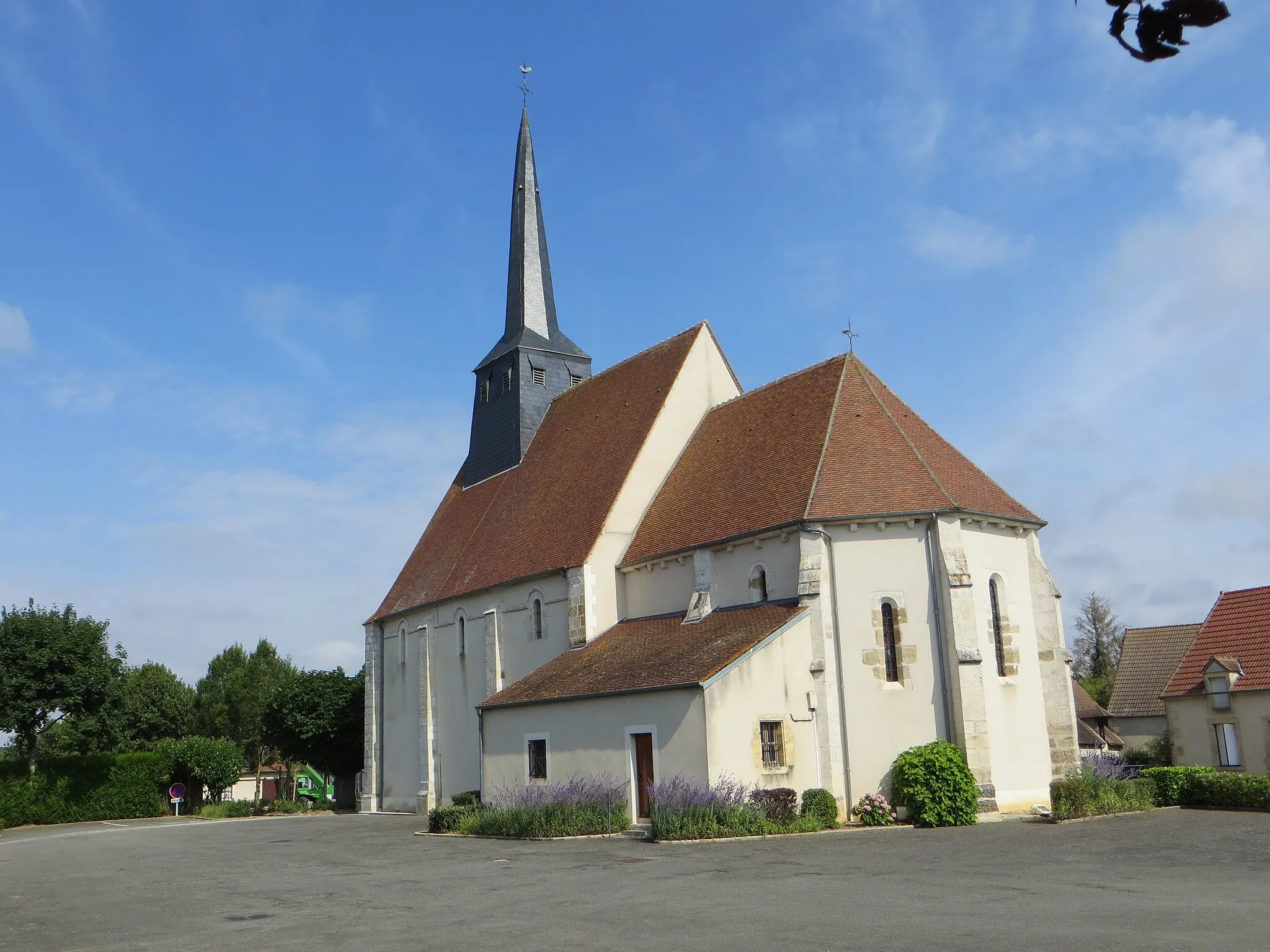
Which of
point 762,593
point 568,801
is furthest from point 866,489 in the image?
point 568,801

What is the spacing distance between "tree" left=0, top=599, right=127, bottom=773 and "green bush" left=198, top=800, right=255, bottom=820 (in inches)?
215

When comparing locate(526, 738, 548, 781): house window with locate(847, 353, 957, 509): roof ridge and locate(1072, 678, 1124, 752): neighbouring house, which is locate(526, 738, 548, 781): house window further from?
locate(1072, 678, 1124, 752): neighbouring house

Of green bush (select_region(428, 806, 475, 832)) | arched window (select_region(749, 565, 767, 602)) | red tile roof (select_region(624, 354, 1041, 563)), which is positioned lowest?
green bush (select_region(428, 806, 475, 832))

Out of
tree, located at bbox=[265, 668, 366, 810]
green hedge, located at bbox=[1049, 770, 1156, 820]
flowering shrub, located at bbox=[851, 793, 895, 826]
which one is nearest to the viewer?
green hedge, located at bbox=[1049, 770, 1156, 820]

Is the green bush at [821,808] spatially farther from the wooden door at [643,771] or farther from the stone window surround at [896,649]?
the wooden door at [643,771]

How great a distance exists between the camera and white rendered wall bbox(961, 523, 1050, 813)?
20.5 m

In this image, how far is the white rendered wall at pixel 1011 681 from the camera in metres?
20.5

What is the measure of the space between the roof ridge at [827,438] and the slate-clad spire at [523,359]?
39.5 ft

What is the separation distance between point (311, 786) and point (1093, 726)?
117 ft

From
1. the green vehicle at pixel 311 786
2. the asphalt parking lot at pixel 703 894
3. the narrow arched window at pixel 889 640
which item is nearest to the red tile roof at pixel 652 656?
the narrow arched window at pixel 889 640

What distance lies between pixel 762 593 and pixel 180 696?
3975cm

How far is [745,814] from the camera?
1770cm

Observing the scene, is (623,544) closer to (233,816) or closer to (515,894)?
(515,894)

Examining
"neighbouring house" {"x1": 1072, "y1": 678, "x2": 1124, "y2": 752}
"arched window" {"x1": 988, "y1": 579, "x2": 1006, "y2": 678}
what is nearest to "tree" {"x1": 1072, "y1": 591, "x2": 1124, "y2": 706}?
"neighbouring house" {"x1": 1072, "y1": 678, "x2": 1124, "y2": 752}
